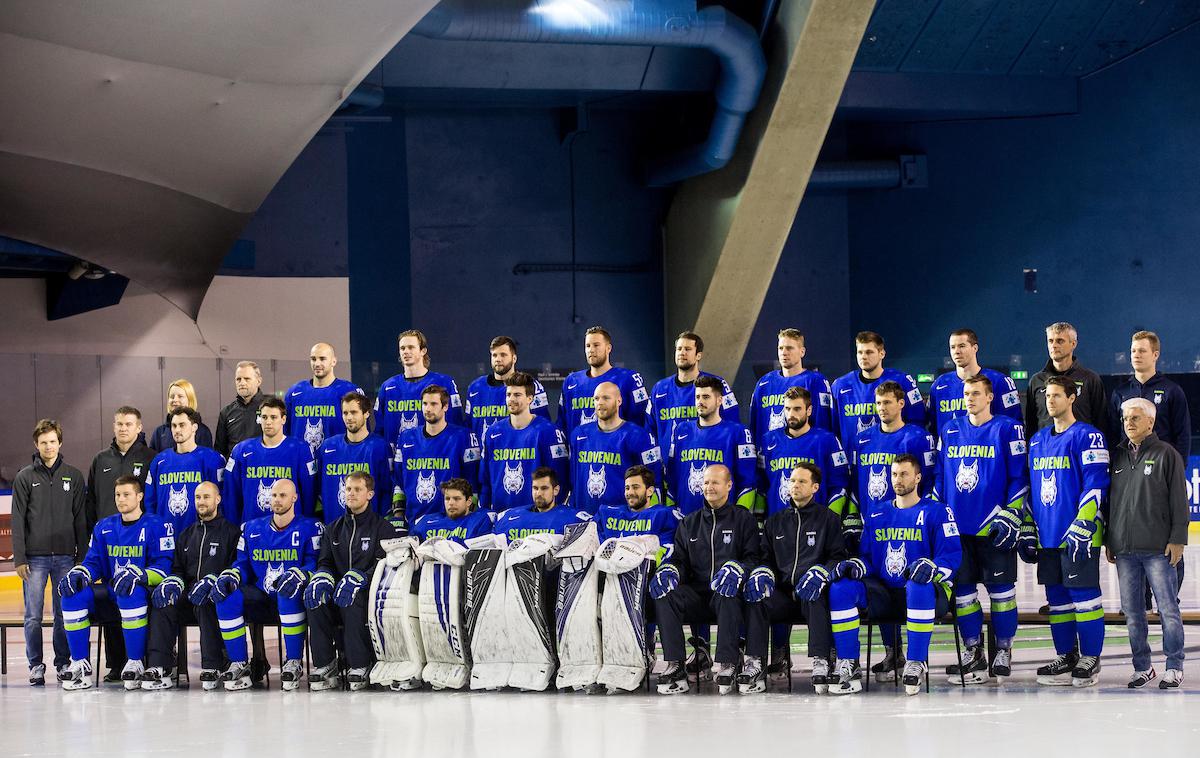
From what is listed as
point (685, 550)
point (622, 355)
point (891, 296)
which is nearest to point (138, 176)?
point (685, 550)

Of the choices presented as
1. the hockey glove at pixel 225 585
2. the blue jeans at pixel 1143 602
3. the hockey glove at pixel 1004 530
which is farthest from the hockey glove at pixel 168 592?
the blue jeans at pixel 1143 602

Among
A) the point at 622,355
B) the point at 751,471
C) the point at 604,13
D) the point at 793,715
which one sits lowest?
the point at 793,715

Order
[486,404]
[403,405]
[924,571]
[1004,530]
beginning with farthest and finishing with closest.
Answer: [403,405] → [486,404] → [1004,530] → [924,571]

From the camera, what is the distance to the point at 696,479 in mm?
7316

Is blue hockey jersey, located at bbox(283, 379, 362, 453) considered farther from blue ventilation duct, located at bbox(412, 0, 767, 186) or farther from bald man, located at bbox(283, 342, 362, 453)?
blue ventilation duct, located at bbox(412, 0, 767, 186)

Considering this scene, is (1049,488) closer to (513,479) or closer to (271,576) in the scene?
(513,479)

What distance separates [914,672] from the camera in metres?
6.42

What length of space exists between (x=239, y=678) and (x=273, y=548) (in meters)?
0.70

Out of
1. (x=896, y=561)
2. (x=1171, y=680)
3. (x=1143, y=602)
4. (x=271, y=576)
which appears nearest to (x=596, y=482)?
(x=896, y=561)

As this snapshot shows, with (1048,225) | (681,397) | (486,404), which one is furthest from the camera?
(1048,225)

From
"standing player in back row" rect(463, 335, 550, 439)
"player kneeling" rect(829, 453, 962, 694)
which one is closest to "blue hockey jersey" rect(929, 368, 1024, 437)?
"player kneeling" rect(829, 453, 962, 694)

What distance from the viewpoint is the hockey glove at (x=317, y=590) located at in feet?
23.4

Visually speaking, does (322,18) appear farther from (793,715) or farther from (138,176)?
(793,715)

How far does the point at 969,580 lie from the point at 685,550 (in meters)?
1.40
